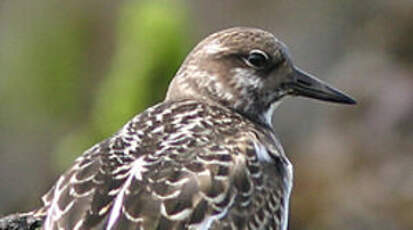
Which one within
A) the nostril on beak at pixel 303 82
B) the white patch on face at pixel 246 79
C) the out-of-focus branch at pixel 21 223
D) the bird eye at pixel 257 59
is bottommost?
the out-of-focus branch at pixel 21 223

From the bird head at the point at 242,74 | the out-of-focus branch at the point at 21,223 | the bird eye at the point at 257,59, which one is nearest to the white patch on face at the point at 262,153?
the bird head at the point at 242,74

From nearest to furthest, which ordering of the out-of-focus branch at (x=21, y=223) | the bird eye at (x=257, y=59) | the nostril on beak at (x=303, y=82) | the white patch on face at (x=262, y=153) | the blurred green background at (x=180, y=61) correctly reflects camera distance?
the out-of-focus branch at (x=21, y=223)
the white patch on face at (x=262, y=153)
the bird eye at (x=257, y=59)
the nostril on beak at (x=303, y=82)
the blurred green background at (x=180, y=61)

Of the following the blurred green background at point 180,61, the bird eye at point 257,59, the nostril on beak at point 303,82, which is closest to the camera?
the bird eye at point 257,59

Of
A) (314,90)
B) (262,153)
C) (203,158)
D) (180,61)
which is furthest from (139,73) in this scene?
(203,158)

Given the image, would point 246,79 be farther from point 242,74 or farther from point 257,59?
point 257,59

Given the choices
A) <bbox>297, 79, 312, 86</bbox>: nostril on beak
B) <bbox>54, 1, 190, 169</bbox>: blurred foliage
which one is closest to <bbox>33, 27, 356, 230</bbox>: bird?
<bbox>297, 79, 312, 86</bbox>: nostril on beak

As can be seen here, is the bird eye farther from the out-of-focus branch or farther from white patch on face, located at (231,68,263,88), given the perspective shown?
the out-of-focus branch

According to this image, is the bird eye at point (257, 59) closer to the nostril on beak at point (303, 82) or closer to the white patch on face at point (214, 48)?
the white patch on face at point (214, 48)
